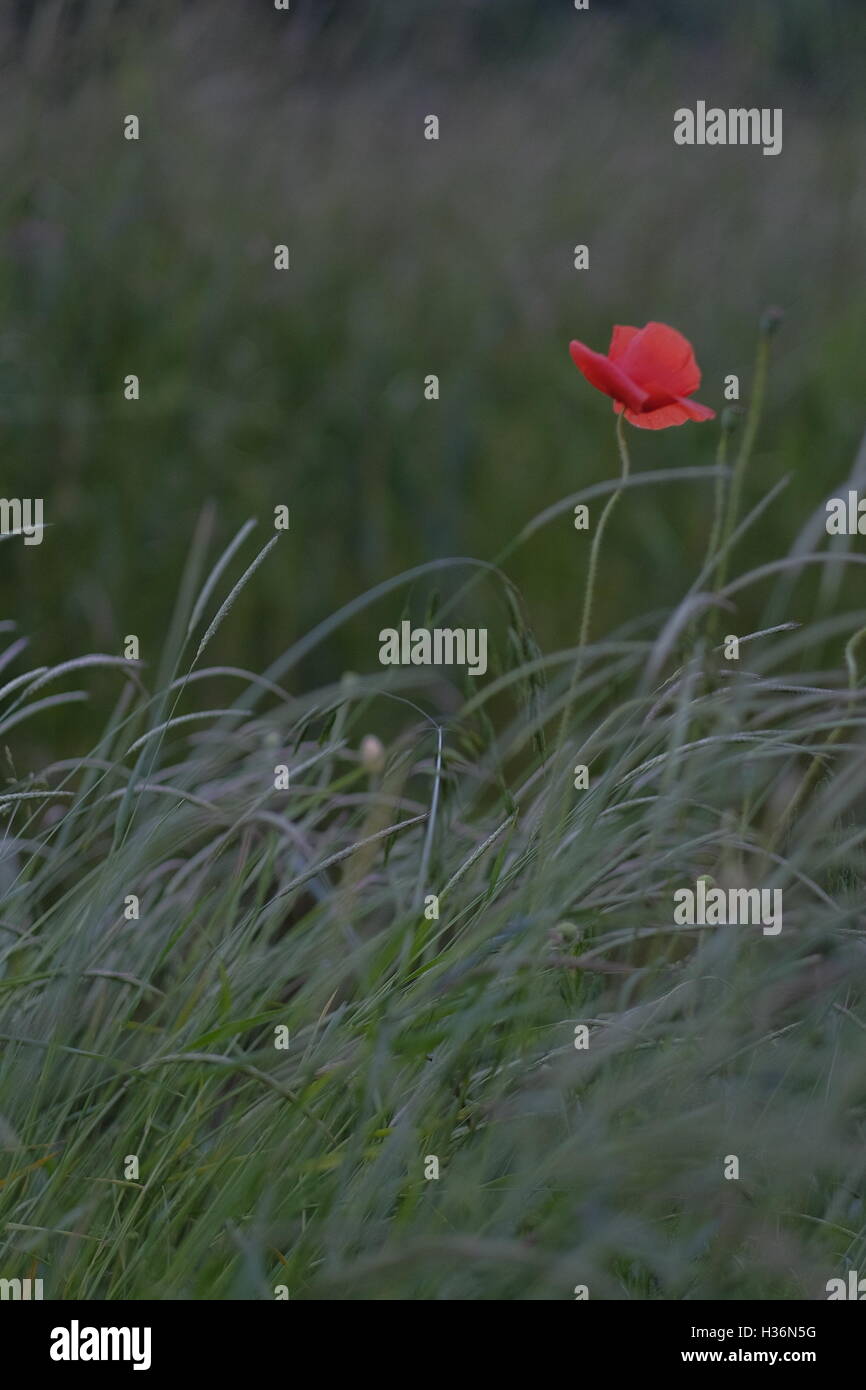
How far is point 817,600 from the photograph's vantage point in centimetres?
211

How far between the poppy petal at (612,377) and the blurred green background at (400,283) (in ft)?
2.59

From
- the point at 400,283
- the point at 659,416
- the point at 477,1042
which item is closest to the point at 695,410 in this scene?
the point at 659,416

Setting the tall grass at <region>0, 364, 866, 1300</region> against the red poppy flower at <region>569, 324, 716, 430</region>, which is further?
the red poppy flower at <region>569, 324, 716, 430</region>

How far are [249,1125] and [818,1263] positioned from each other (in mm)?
479

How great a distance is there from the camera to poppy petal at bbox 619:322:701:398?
1.35 m

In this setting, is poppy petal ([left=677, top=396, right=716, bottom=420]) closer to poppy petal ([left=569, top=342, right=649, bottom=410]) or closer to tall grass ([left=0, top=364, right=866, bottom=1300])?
poppy petal ([left=569, top=342, right=649, bottom=410])

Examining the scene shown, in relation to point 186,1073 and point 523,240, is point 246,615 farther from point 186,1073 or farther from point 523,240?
point 186,1073

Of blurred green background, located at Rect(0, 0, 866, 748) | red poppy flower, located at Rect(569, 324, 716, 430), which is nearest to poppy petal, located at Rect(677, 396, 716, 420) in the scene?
red poppy flower, located at Rect(569, 324, 716, 430)

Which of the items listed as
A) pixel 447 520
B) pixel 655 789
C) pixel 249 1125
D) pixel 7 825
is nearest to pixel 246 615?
pixel 447 520

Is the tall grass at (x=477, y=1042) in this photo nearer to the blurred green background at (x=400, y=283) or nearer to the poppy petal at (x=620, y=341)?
the poppy petal at (x=620, y=341)

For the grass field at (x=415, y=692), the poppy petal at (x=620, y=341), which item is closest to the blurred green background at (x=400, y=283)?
the grass field at (x=415, y=692)

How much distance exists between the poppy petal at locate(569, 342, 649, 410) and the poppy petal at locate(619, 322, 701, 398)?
0.01 meters

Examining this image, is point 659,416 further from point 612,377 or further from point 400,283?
point 400,283

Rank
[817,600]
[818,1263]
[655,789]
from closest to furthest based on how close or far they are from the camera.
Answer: [818,1263] → [655,789] → [817,600]
